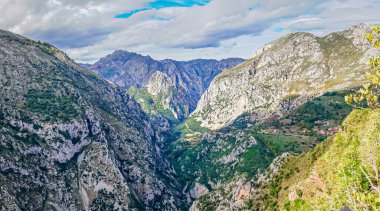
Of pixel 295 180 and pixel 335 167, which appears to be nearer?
pixel 335 167

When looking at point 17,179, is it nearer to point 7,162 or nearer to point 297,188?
point 7,162

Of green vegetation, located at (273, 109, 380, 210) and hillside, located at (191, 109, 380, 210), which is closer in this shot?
green vegetation, located at (273, 109, 380, 210)

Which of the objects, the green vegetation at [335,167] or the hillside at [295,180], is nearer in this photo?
the green vegetation at [335,167]

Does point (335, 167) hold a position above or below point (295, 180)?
above

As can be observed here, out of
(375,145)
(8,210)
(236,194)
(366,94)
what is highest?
(366,94)

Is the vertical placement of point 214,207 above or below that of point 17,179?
below

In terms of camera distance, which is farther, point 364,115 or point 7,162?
point 7,162

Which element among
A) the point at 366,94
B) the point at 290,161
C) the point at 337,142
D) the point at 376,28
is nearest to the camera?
the point at 376,28

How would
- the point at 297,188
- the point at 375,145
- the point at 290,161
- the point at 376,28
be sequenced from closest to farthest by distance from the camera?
Result: the point at 376,28
the point at 375,145
the point at 297,188
the point at 290,161

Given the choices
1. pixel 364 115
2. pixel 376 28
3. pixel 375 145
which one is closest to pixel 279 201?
pixel 364 115

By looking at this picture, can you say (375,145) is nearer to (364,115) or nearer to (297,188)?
(297,188)
